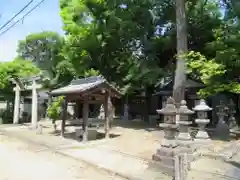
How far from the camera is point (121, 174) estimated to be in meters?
7.57

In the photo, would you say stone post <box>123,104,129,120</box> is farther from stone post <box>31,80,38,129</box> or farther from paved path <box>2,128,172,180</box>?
paved path <box>2,128,172,180</box>

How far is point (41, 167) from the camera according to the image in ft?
28.1

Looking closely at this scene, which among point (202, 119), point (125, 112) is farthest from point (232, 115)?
point (125, 112)

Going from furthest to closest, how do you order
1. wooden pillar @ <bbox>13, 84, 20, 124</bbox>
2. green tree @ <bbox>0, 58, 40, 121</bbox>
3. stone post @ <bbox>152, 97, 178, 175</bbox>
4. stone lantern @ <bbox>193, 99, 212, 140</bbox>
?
green tree @ <bbox>0, 58, 40, 121</bbox>
wooden pillar @ <bbox>13, 84, 20, 124</bbox>
stone lantern @ <bbox>193, 99, 212, 140</bbox>
stone post @ <bbox>152, 97, 178, 175</bbox>

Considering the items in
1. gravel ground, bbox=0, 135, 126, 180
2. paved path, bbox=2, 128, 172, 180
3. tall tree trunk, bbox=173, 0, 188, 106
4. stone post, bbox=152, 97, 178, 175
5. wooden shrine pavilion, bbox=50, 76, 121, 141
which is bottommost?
gravel ground, bbox=0, 135, 126, 180

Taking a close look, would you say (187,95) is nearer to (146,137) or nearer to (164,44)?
(164,44)

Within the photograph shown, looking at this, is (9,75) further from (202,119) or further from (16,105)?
(202,119)

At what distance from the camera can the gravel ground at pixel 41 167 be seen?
758cm

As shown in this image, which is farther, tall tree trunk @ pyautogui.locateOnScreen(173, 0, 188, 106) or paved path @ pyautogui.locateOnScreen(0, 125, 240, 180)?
tall tree trunk @ pyautogui.locateOnScreen(173, 0, 188, 106)

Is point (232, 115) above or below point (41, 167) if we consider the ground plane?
above

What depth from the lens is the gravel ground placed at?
7.58 metres

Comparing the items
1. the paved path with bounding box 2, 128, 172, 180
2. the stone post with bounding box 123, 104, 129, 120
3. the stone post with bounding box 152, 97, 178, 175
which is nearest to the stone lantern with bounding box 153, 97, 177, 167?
the stone post with bounding box 152, 97, 178, 175

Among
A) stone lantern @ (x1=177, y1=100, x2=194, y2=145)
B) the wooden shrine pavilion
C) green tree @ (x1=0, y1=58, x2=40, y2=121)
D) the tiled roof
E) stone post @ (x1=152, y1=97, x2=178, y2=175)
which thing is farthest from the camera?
green tree @ (x1=0, y1=58, x2=40, y2=121)

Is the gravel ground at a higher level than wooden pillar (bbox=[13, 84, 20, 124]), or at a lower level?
lower
